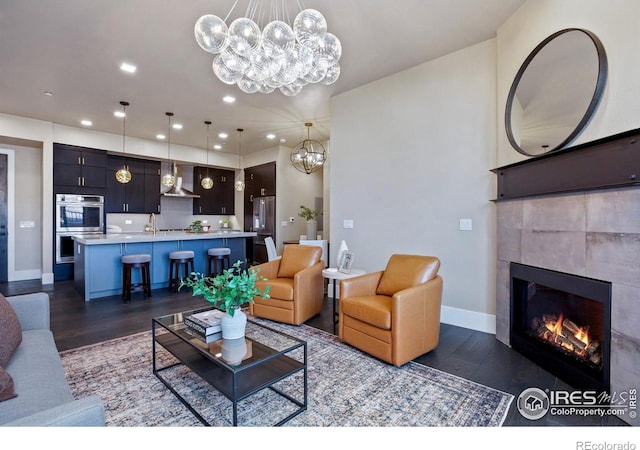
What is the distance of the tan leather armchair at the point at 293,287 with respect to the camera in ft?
11.2

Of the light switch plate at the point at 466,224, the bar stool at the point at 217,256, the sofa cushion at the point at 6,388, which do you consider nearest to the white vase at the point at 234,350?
the sofa cushion at the point at 6,388

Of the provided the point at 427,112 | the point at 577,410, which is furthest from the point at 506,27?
the point at 577,410

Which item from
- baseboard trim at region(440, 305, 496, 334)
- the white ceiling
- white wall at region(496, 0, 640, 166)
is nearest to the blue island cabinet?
the white ceiling

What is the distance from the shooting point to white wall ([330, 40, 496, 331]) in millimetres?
3354

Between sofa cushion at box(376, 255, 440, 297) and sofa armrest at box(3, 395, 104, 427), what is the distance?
2442mm

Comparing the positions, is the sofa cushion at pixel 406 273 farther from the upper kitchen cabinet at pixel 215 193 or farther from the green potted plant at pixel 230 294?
the upper kitchen cabinet at pixel 215 193

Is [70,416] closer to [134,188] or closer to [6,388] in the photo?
[6,388]

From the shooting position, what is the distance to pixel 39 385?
4.55ft

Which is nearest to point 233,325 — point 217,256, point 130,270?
point 130,270

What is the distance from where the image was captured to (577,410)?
1.95 meters

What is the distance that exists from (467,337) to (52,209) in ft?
24.1

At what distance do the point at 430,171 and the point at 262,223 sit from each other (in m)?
5.31
